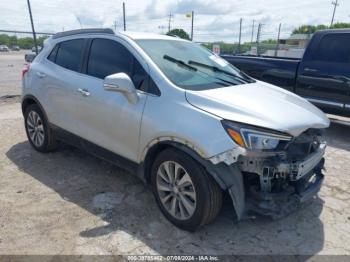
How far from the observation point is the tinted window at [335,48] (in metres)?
5.92

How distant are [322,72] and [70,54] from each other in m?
4.54

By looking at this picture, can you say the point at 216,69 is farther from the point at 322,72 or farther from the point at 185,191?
the point at 322,72

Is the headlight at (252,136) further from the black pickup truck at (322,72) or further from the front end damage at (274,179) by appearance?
the black pickup truck at (322,72)

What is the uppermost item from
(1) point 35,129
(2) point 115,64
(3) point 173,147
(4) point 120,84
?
(2) point 115,64

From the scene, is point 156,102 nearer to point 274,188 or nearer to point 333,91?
point 274,188

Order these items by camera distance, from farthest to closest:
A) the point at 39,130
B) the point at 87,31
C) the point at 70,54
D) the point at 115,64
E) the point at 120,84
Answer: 1. the point at 39,130
2. the point at 70,54
3. the point at 87,31
4. the point at 115,64
5. the point at 120,84

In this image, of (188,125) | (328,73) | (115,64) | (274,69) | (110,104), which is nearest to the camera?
(188,125)

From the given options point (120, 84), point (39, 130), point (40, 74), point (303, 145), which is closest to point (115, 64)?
point (120, 84)

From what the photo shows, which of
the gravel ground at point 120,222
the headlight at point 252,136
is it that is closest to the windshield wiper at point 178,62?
the headlight at point 252,136

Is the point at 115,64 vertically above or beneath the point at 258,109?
above

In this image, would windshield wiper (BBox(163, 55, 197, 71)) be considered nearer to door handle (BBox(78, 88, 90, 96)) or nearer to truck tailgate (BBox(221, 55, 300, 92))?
door handle (BBox(78, 88, 90, 96))

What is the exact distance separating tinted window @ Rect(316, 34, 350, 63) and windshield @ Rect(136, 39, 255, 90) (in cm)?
295

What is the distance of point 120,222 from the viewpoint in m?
3.20


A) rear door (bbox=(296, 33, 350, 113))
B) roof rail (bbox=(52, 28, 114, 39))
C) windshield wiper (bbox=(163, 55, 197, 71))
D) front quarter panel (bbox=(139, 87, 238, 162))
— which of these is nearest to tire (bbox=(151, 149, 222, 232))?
front quarter panel (bbox=(139, 87, 238, 162))
